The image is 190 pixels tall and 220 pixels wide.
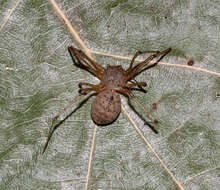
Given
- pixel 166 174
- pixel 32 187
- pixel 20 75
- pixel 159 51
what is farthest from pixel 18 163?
pixel 159 51

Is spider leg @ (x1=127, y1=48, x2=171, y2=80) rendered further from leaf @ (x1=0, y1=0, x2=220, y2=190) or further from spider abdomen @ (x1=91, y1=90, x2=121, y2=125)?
spider abdomen @ (x1=91, y1=90, x2=121, y2=125)

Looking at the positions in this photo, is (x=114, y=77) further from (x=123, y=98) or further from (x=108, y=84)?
(x=123, y=98)

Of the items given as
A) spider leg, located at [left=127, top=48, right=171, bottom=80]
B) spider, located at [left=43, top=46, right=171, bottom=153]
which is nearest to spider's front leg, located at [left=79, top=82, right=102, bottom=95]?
spider, located at [left=43, top=46, right=171, bottom=153]

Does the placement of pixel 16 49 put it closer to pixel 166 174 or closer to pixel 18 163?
pixel 18 163

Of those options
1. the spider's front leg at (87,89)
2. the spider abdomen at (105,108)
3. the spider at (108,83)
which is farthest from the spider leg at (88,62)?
the spider abdomen at (105,108)

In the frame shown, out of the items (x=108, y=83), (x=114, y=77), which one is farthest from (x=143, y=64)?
(x=108, y=83)

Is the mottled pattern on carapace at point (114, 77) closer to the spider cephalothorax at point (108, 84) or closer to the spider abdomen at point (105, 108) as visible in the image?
the spider cephalothorax at point (108, 84)
